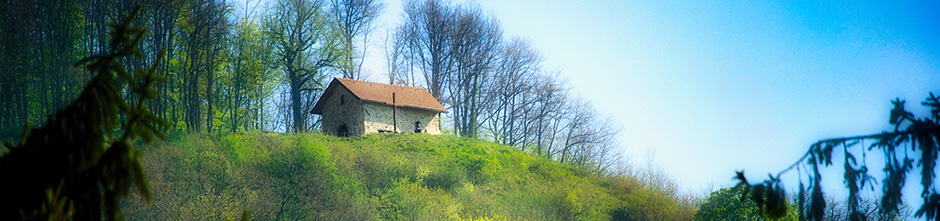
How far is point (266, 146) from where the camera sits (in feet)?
109

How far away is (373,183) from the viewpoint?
108ft

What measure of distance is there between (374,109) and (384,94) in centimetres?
144

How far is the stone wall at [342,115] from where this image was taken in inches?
1556

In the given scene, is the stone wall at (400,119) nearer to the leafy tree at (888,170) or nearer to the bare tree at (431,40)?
the bare tree at (431,40)

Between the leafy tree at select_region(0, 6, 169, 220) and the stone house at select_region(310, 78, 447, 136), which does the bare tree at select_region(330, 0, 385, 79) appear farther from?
the leafy tree at select_region(0, 6, 169, 220)

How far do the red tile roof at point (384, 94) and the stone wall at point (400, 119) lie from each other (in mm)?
461

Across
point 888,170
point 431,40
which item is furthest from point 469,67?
point 888,170

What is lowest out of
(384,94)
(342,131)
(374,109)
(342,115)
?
(342,131)

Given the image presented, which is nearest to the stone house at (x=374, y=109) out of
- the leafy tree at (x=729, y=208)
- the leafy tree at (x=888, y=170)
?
the leafy tree at (x=729, y=208)

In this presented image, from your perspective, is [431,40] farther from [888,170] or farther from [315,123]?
[888,170]

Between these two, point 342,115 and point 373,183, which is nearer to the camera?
point 373,183

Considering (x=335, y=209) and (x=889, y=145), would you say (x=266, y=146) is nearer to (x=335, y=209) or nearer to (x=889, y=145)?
(x=335, y=209)

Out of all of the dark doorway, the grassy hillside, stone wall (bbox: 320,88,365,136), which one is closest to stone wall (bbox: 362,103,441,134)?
stone wall (bbox: 320,88,365,136)

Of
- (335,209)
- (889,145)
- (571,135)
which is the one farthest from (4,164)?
(571,135)
